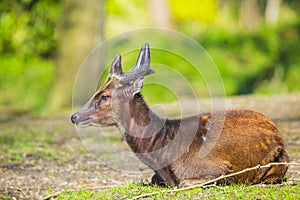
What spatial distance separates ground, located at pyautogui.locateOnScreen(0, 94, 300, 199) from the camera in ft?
Answer: 28.9

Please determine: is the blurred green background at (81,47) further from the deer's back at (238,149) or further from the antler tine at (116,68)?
the deer's back at (238,149)

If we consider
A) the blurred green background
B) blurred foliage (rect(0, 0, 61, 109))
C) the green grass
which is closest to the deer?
the green grass

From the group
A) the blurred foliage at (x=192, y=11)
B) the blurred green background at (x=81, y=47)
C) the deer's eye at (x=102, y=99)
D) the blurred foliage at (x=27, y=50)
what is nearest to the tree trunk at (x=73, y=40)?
the blurred green background at (x=81, y=47)

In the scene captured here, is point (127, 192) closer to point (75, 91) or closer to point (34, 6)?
point (75, 91)

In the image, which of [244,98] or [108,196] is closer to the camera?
[108,196]

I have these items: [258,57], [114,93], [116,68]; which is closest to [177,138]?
[114,93]

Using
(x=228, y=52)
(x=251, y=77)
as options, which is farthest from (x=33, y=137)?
(x=228, y=52)

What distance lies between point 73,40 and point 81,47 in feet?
0.93

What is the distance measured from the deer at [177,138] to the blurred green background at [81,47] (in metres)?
10.3

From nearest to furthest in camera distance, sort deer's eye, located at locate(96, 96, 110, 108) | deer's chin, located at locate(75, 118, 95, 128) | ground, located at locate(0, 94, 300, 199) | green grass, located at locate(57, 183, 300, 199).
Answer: green grass, located at locate(57, 183, 300, 199), deer's eye, located at locate(96, 96, 110, 108), deer's chin, located at locate(75, 118, 95, 128), ground, located at locate(0, 94, 300, 199)

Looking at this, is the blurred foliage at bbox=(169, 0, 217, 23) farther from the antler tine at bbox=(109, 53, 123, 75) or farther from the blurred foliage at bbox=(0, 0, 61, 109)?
the antler tine at bbox=(109, 53, 123, 75)

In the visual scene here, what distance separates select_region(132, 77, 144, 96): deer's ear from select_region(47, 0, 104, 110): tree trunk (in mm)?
10410

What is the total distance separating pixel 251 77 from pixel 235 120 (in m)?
17.7

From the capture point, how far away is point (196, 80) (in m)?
22.9
